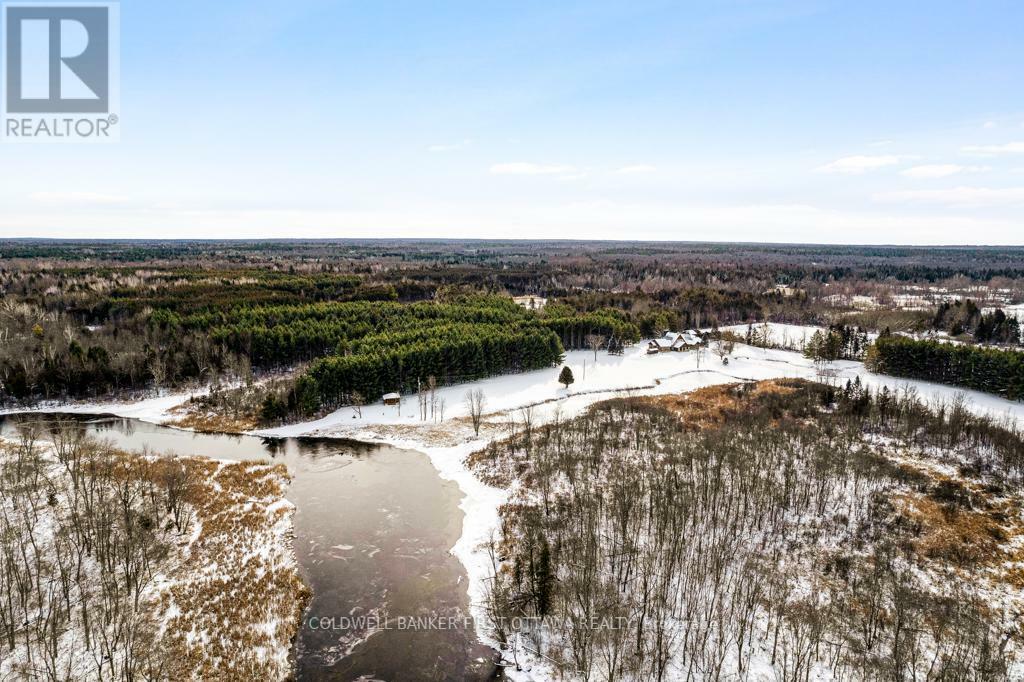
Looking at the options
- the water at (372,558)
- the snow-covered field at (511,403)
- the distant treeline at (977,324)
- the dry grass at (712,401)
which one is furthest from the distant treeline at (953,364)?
the water at (372,558)

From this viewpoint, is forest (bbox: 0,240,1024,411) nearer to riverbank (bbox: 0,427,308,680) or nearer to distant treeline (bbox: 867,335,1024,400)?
distant treeline (bbox: 867,335,1024,400)

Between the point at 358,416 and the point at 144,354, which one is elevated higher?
the point at 144,354

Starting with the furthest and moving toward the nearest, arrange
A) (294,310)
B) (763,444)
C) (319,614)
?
(294,310), (763,444), (319,614)

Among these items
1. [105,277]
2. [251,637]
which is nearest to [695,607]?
[251,637]

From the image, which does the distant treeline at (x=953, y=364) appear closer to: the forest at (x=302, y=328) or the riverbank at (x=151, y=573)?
the forest at (x=302, y=328)

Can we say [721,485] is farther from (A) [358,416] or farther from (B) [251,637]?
(A) [358,416]

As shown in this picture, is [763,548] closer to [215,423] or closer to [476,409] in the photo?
[476,409]

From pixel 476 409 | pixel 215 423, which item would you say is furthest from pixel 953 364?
pixel 215 423
